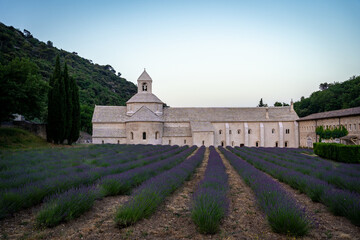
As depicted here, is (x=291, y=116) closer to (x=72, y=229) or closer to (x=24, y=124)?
(x=24, y=124)

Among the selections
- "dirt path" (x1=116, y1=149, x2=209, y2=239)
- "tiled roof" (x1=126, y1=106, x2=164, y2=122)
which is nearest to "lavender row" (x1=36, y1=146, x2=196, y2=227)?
"dirt path" (x1=116, y1=149, x2=209, y2=239)

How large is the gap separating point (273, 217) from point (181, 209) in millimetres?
2365

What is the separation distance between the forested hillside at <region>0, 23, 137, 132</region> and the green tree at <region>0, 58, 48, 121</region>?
49.9 ft

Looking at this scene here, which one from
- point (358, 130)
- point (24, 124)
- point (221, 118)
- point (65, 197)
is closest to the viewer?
point (65, 197)

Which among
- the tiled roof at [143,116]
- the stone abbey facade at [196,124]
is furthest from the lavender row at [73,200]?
the stone abbey facade at [196,124]

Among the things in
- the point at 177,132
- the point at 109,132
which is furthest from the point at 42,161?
→ the point at 177,132

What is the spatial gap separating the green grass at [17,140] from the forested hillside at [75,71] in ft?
47.3

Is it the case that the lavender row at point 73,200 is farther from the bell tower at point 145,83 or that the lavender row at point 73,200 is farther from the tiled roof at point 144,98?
the bell tower at point 145,83

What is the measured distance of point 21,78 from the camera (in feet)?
71.3

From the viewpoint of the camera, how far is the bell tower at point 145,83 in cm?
4319

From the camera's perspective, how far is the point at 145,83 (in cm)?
4356

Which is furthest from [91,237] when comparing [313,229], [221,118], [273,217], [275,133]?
[275,133]

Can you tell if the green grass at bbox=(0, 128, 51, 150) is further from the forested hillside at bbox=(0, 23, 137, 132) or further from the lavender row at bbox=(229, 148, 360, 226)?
the lavender row at bbox=(229, 148, 360, 226)

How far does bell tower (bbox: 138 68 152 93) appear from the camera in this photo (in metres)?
43.2
